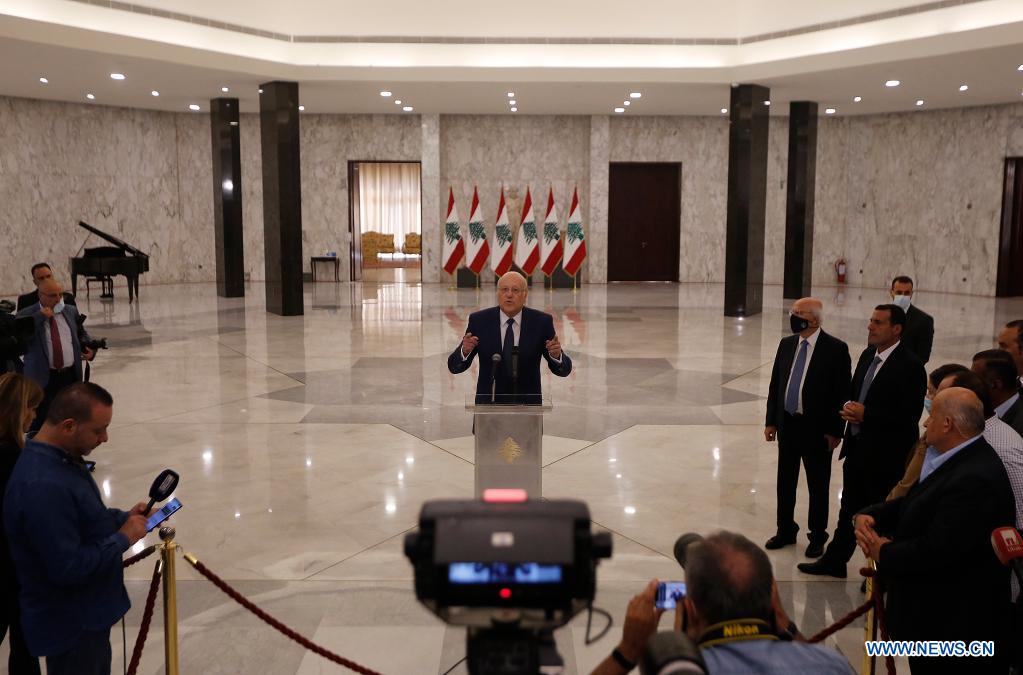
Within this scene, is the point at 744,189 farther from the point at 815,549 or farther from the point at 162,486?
the point at 162,486

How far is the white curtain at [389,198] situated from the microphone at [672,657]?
32.5m

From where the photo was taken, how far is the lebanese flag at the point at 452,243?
22812mm

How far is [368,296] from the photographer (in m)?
20.8

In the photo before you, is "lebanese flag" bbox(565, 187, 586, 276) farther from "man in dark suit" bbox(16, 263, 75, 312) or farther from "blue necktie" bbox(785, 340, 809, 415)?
Answer: "blue necktie" bbox(785, 340, 809, 415)

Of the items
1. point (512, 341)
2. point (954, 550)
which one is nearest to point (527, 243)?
point (512, 341)

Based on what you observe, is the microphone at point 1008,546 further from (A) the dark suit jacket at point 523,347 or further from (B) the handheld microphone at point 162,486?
(A) the dark suit jacket at point 523,347

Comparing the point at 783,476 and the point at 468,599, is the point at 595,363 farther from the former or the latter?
the point at 468,599

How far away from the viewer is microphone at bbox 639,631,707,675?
1.70 meters

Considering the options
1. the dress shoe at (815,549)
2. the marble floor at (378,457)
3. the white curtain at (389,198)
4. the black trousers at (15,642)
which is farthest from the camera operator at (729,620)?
the white curtain at (389,198)

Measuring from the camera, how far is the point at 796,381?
5.29 m

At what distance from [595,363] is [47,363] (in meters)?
7.05

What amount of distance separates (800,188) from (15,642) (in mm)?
19124

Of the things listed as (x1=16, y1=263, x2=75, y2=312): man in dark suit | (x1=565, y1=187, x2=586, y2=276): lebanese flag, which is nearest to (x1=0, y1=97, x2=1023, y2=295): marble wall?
(x1=565, y1=187, x2=586, y2=276): lebanese flag

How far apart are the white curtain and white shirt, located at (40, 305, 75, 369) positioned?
27054 millimetres
